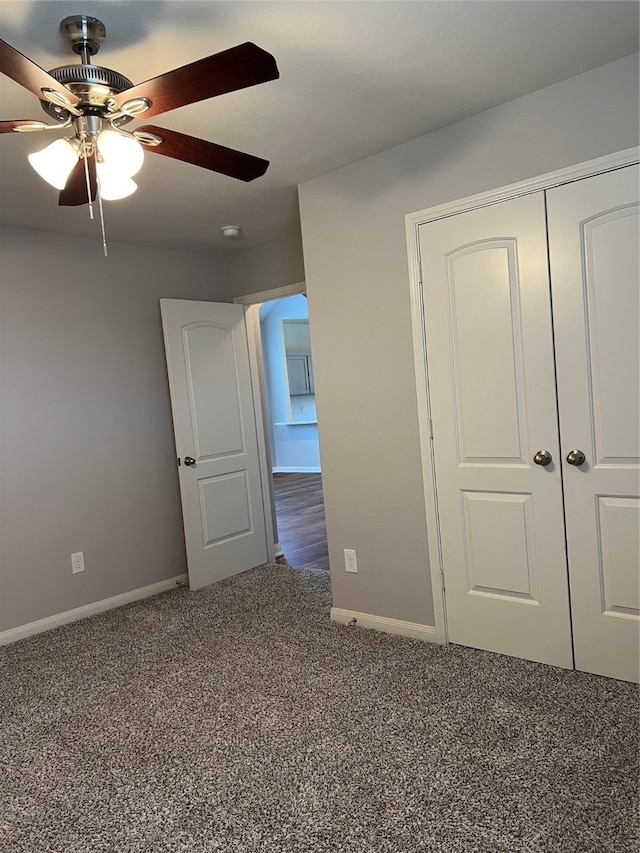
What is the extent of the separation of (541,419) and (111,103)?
78.2 inches

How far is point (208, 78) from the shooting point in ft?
5.19

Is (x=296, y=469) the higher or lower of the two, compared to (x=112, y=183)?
lower

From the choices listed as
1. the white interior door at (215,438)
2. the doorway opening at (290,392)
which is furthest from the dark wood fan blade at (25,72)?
the doorway opening at (290,392)

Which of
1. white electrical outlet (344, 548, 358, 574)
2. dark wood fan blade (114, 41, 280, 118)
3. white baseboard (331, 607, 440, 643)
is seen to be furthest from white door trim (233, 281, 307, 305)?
dark wood fan blade (114, 41, 280, 118)

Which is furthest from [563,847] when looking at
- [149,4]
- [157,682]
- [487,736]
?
[149,4]

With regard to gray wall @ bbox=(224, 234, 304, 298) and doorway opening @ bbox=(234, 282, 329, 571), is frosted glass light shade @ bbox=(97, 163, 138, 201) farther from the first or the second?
doorway opening @ bbox=(234, 282, 329, 571)

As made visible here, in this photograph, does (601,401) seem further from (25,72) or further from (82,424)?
(82,424)

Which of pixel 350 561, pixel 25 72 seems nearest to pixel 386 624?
pixel 350 561

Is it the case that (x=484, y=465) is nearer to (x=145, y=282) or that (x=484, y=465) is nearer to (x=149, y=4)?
(x=149, y=4)

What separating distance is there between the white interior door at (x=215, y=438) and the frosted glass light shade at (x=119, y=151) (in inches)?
97.0

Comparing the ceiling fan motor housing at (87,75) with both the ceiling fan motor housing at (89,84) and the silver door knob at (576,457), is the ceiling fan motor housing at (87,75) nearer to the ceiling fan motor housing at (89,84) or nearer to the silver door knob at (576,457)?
the ceiling fan motor housing at (89,84)

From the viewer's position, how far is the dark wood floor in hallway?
16.2 ft

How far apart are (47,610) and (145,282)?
2.26 metres

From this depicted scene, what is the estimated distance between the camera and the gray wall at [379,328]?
8.89 feet
